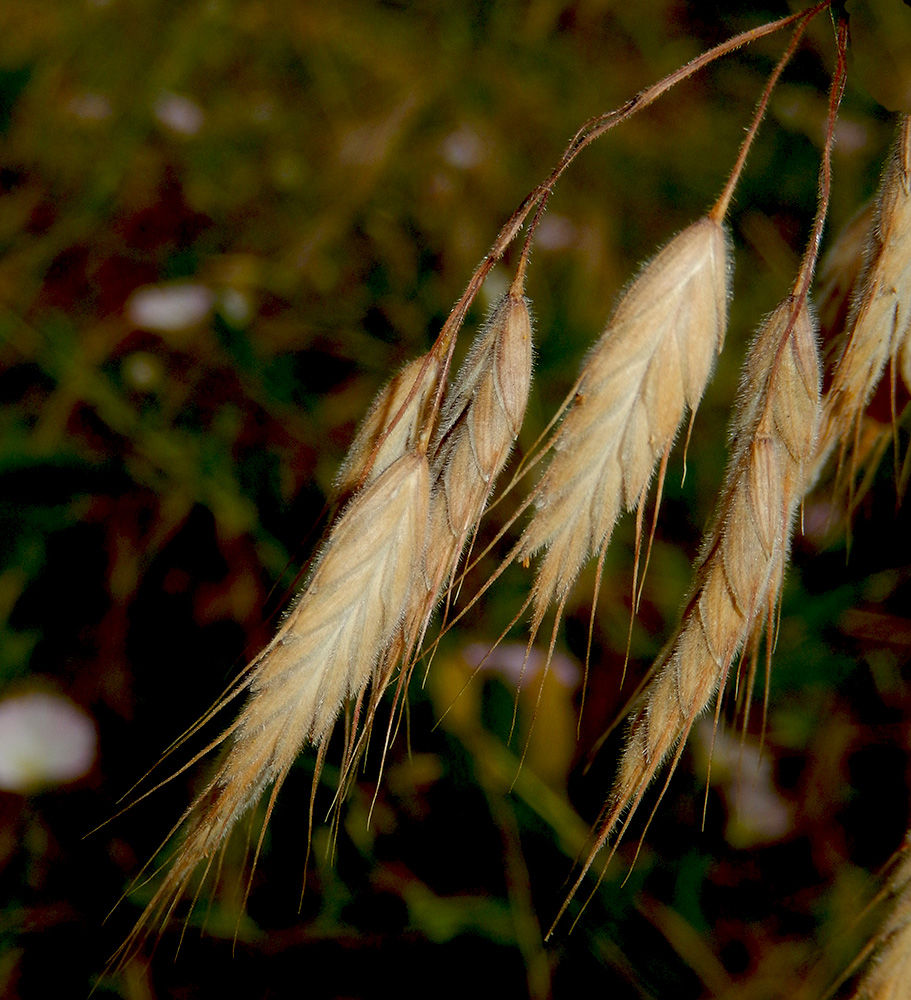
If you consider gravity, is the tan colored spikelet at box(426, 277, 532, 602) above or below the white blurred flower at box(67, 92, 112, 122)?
below

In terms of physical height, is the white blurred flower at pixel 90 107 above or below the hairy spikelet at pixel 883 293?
above

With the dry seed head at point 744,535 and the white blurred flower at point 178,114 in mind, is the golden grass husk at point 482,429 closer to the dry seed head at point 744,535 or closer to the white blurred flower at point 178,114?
the dry seed head at point 744,535

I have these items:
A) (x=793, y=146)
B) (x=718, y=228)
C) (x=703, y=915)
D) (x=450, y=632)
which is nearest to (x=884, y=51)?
(x=718, y=228)

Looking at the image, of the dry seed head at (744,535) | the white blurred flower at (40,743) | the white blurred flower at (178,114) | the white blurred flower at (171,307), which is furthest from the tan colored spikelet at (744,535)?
the white blurred flower at (178,114)

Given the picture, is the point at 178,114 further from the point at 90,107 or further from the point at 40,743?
the point at 40,743

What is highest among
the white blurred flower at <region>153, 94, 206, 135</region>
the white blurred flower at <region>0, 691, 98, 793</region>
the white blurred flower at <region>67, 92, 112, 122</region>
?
the white blurred flower at <region>67, 92, 112, 122</region>

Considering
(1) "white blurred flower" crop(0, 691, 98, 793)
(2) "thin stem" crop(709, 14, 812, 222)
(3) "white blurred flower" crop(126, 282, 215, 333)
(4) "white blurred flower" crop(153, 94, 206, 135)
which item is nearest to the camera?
(2) "thin stem" crop(709, 14, 812, 222)

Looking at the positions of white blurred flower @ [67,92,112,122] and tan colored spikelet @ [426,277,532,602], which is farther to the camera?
white blurred flower @ [67,92,112,122]

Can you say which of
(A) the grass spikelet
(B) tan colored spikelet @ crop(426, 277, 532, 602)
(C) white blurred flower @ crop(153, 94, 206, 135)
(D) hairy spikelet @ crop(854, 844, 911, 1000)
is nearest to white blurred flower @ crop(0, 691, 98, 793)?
(A) the grass spikelet

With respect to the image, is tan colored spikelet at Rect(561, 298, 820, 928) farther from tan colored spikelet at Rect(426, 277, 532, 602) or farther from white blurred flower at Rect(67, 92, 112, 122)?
white blurred flower at Rect(67, 92, 112, 122)
